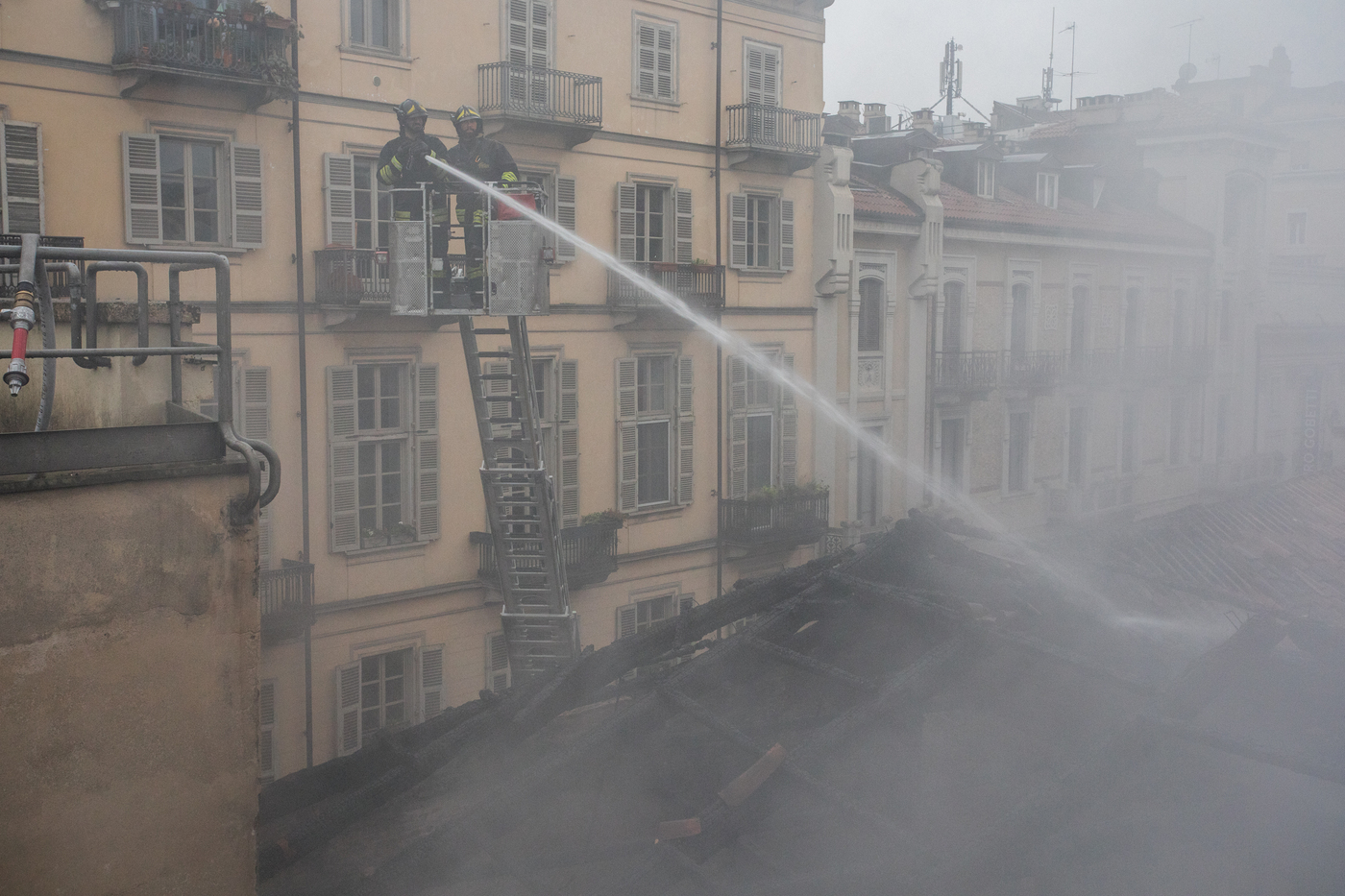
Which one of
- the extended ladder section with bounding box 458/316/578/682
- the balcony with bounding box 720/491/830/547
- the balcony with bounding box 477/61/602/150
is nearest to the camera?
the extended ladder section with bounding box 458/316/578/682

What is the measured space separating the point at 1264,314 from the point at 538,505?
30425mm

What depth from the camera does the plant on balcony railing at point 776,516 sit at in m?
20.4

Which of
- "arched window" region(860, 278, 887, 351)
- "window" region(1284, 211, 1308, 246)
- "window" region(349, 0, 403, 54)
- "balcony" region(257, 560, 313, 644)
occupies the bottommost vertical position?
"balcony" region(257, 560, 313, 644)

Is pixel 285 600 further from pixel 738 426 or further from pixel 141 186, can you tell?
pixel 738 426

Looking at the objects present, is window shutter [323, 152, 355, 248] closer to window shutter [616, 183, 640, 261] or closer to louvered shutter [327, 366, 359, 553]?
louvered shutter [327, 366, 359, 553]

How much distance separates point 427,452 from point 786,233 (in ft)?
27.9

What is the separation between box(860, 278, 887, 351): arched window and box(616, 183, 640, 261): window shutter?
643 centimetres

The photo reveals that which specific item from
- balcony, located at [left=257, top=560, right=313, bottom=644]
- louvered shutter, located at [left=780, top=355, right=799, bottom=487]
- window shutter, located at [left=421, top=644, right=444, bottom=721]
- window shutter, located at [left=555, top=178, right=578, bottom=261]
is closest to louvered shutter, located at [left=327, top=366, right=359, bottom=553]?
balcony, located at [left=257, top=560, right=313, bottom=644]

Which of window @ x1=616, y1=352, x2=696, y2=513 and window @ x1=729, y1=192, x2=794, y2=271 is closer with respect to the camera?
window @ x1=616, y1=352, x2=696, y2=513

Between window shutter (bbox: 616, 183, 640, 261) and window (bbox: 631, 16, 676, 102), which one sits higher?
window (bbox: 631, 16, 676, 102)

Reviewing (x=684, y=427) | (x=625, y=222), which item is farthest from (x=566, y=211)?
(x=684, y=427)

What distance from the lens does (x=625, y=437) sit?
62.0 feet

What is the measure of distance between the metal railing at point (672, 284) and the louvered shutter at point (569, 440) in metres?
1.37

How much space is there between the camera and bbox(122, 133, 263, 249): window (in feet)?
44.3
